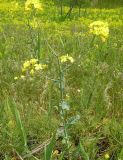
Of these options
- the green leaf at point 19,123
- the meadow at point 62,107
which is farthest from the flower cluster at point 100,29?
the green leaf at point 19,123

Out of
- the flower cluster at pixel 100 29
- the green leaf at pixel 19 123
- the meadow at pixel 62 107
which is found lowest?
the meadow at pixel 62 107

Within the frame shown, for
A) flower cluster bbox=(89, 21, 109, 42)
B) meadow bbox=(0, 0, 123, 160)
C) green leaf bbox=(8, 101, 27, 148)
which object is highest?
flower cluster bbox=(89, 21, 109, 42)

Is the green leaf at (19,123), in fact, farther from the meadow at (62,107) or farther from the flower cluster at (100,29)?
the flower cluster at (100,29)

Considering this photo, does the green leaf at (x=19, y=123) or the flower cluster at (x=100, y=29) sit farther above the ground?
the flower cluster at (x=100, y=29)

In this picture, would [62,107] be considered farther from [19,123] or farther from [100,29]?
[100,29]

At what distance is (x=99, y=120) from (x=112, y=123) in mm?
152

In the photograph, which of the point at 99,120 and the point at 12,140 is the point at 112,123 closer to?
the point at 99,120

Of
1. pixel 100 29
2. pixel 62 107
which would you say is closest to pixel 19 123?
pixel 62 107

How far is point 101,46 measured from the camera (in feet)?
18.3

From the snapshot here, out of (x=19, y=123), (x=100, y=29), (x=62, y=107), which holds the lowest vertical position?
(x=19, y=123)

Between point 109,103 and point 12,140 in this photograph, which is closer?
point 12,140

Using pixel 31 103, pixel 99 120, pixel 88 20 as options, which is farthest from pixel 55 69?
pixel 88 20

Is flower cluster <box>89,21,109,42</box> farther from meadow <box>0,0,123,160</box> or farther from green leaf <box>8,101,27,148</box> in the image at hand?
green leaf <box>8,101,27,148</box>

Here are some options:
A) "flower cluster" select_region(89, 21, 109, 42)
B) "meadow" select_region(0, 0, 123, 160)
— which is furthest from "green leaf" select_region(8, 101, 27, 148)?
"flower cluster" select_region(89, 21, 109, 42)
